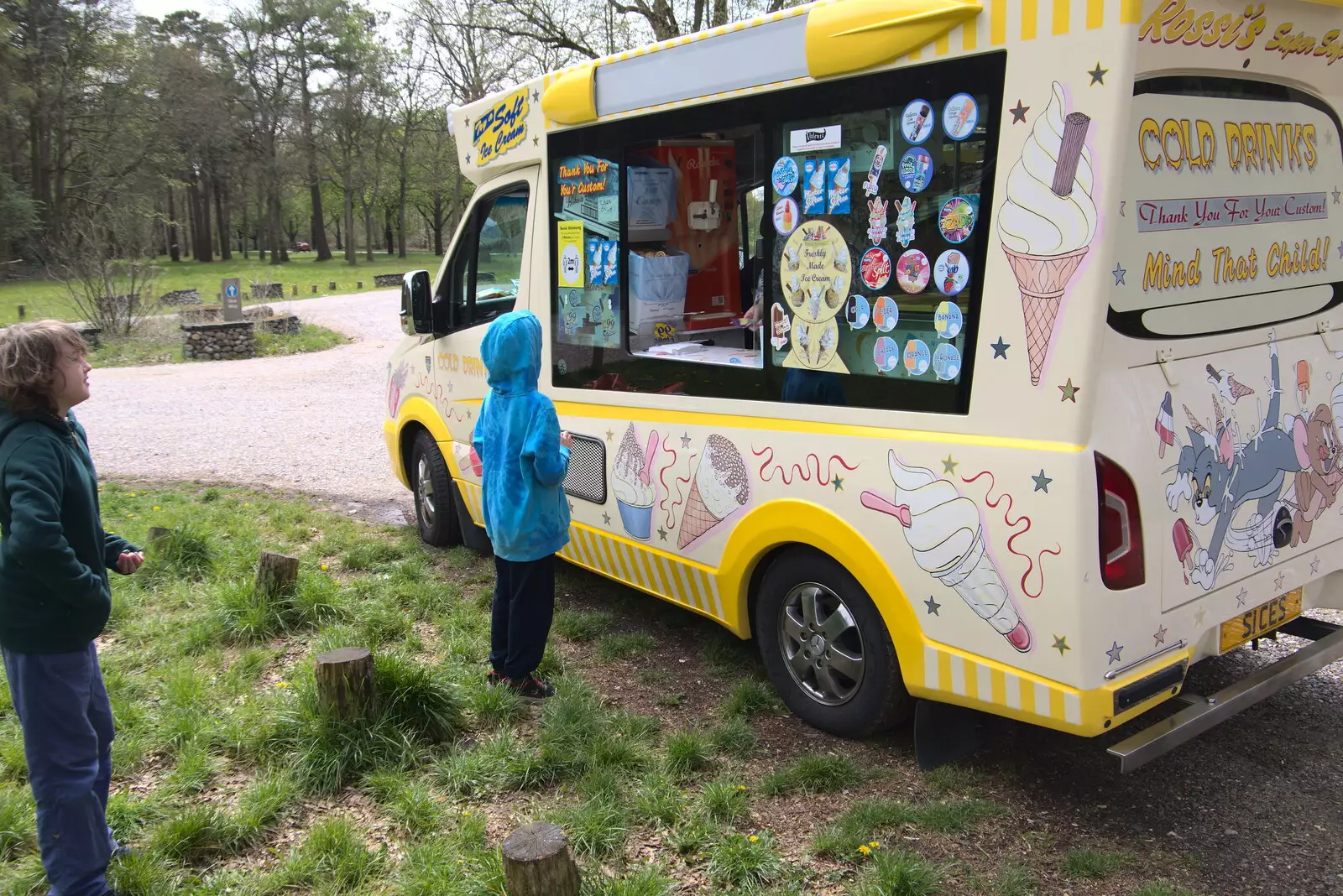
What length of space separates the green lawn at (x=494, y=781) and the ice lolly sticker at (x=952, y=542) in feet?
2.41

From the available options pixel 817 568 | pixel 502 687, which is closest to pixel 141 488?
pixel 502 687

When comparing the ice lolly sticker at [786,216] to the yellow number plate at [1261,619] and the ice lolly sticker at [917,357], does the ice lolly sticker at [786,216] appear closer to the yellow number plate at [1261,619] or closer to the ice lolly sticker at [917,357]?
the ice lolly sticker at [917,357]

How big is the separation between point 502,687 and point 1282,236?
11.1ft

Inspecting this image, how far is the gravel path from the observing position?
905cm

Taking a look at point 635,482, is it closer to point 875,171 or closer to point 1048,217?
point 875,171

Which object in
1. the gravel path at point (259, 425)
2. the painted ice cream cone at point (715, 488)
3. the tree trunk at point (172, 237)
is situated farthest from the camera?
the tree trunk at point (172, 237)

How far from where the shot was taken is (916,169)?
325 centimetres

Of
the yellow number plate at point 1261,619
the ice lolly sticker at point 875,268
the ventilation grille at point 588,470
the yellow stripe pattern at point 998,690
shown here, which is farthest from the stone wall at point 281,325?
the yellow number plate at point 1261,619

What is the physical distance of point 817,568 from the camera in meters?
3.72

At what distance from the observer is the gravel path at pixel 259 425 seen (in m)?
9.05

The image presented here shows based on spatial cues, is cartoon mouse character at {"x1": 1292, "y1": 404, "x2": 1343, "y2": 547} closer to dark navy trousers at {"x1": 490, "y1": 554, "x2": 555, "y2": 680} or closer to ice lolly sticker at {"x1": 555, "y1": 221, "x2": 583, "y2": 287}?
dark navy trousers at {"x1": 490, "y1": 554, "x2": 555, "y2": 680}

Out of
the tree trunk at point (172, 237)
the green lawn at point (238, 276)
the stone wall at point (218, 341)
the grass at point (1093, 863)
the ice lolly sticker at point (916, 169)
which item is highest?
the tree trunk at point (172, 237)

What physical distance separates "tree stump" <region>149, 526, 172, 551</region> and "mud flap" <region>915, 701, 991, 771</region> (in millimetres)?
4828

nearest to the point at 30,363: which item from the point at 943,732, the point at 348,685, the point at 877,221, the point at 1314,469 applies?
the point at 348,685
